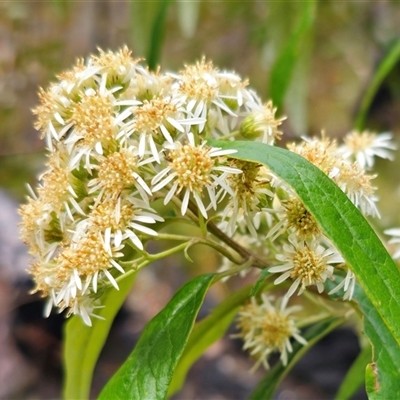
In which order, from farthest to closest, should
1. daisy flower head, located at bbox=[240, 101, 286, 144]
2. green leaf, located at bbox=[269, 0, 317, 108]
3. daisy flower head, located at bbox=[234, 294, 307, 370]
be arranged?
1. green leaf, located at bbox=[269, 0, 317, 108]
2. daisy flower head, located at bbox=[234, 294, 307, 370]
3. daisy flower head, located at bbox=[240, 101, 286, 144]

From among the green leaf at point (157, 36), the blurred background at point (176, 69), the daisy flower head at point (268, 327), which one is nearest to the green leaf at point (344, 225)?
the daisy flower head at point (268, 327)

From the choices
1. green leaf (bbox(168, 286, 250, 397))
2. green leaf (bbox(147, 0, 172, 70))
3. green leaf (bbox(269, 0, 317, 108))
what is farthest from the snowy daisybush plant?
green leaf (bbox(147, 0, 172, 70))

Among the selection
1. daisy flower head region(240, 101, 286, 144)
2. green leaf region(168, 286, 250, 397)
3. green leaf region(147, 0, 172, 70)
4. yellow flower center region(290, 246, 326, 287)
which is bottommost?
yellow flower center region(290, 246, 326, 287)

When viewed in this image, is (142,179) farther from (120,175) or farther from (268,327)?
(268,327)

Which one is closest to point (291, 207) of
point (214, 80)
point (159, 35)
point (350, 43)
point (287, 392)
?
point (214, 80)

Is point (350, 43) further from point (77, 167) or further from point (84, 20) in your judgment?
point (77, 167)

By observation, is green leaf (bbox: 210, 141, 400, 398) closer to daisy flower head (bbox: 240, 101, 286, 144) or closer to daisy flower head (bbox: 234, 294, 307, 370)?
daisy flower head (bbox: 240, 101, 286, 144)
